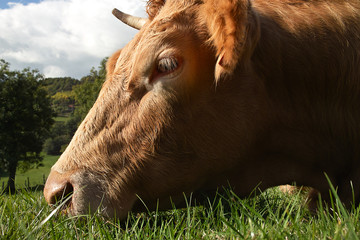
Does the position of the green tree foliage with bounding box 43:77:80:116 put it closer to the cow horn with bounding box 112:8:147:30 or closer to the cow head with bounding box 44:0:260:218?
the cow horn with bounding box 112:8:147:30

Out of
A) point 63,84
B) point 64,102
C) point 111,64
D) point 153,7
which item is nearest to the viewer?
point 153,7

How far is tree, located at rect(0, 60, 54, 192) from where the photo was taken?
2970cm

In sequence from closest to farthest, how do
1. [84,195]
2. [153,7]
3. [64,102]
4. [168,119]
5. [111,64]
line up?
[84,195]
[168,119]
[153,7]
[111,64]
[64,102]

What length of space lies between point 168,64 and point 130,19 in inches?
66.4

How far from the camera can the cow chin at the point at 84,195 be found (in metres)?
2.08

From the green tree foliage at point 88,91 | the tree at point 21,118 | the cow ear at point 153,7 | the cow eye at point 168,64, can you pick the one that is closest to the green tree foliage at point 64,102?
the green tree foliage at point 88,91

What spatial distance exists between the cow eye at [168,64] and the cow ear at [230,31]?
292 mm

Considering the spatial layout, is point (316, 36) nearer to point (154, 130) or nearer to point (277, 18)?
point (277, 18)

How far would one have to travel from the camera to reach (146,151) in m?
2.27

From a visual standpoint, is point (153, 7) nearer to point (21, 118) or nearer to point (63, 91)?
point (21, 118)

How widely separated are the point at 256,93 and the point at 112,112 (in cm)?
106

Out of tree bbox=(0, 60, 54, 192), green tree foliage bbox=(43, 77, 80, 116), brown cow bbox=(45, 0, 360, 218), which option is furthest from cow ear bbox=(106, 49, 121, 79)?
green tree foliage bbox=(43, 77, 80, 116)

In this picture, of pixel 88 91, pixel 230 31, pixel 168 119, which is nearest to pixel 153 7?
pixel 230 31

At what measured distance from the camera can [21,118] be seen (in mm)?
30750
